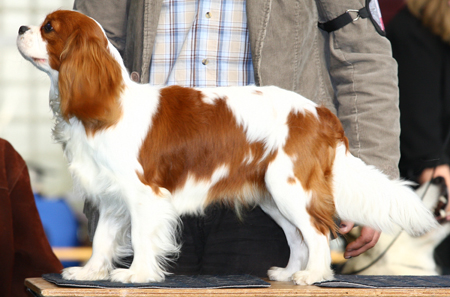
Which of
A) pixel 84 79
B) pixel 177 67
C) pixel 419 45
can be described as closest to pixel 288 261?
pixel 177 67

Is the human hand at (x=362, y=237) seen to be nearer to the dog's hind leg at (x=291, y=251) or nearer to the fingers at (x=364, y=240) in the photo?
the fingers at (x=364, y=240)

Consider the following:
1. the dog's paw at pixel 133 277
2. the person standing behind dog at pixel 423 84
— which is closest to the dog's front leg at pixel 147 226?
the dog's paw at pixel 133 277

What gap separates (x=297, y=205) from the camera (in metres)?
1.55

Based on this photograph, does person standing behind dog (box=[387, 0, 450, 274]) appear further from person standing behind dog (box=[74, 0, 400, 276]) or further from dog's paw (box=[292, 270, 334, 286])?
dog's paw (box=[292, 270, 334, 286])

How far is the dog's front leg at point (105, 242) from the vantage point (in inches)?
62.2

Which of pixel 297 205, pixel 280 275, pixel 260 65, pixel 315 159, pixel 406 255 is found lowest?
pixel 406 255

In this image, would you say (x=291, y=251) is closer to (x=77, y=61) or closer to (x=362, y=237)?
(x=362, y=237)

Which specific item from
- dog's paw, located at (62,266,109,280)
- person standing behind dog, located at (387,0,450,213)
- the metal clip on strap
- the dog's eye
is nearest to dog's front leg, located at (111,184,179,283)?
dog's paw, located at (62,266,109,280)

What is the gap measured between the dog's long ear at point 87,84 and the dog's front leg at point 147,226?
0.23m

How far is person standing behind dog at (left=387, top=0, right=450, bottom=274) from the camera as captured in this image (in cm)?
335

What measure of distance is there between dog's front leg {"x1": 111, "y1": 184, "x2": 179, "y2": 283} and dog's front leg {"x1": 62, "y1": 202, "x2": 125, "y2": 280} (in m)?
0.12

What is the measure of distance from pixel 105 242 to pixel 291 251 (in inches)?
24.3

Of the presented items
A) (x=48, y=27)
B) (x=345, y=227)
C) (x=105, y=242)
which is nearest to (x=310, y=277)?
(x=345, y=227)

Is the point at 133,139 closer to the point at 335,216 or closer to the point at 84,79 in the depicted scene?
the point at 84,79
